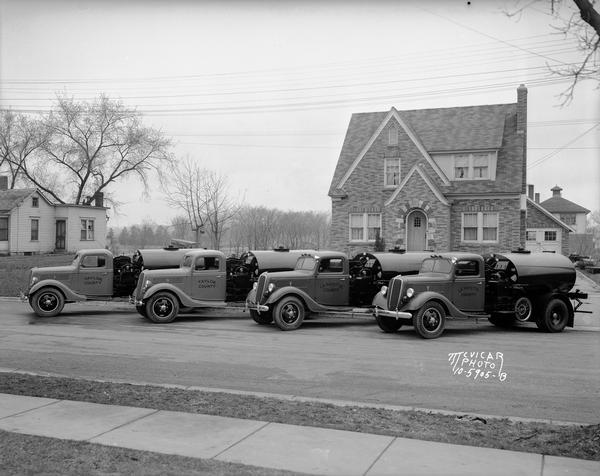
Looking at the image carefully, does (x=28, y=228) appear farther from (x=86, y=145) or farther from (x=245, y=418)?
(x=245, y=418)

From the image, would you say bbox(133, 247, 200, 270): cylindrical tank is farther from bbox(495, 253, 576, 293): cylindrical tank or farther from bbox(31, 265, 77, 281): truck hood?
bbox(495, 253, 576, 293): cylindrical tank

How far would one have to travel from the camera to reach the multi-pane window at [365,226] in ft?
107

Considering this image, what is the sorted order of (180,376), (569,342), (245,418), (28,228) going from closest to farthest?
(245,418) < (180,376) < (569,342) < (28,228)

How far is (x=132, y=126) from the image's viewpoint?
51.8 meters

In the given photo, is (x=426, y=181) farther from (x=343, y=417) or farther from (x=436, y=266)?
(x=343, y=417)

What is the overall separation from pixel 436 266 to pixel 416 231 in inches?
668

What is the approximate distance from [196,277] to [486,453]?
1232 centimetres

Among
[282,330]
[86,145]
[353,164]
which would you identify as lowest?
[282,330]

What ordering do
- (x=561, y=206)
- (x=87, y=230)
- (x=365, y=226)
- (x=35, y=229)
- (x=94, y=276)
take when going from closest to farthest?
(x=94, y=276) → (x=365, y=226) → (x=35, y=229) → (x=87, y=230) → (x=561, y=206)

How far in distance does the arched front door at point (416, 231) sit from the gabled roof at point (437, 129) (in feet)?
10.6

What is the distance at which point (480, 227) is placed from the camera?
1227 inches

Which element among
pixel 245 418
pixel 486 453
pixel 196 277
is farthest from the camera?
pixel 196 277

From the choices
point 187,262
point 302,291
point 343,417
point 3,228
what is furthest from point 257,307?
point 3,228

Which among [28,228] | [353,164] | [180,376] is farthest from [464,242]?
[28,228]
